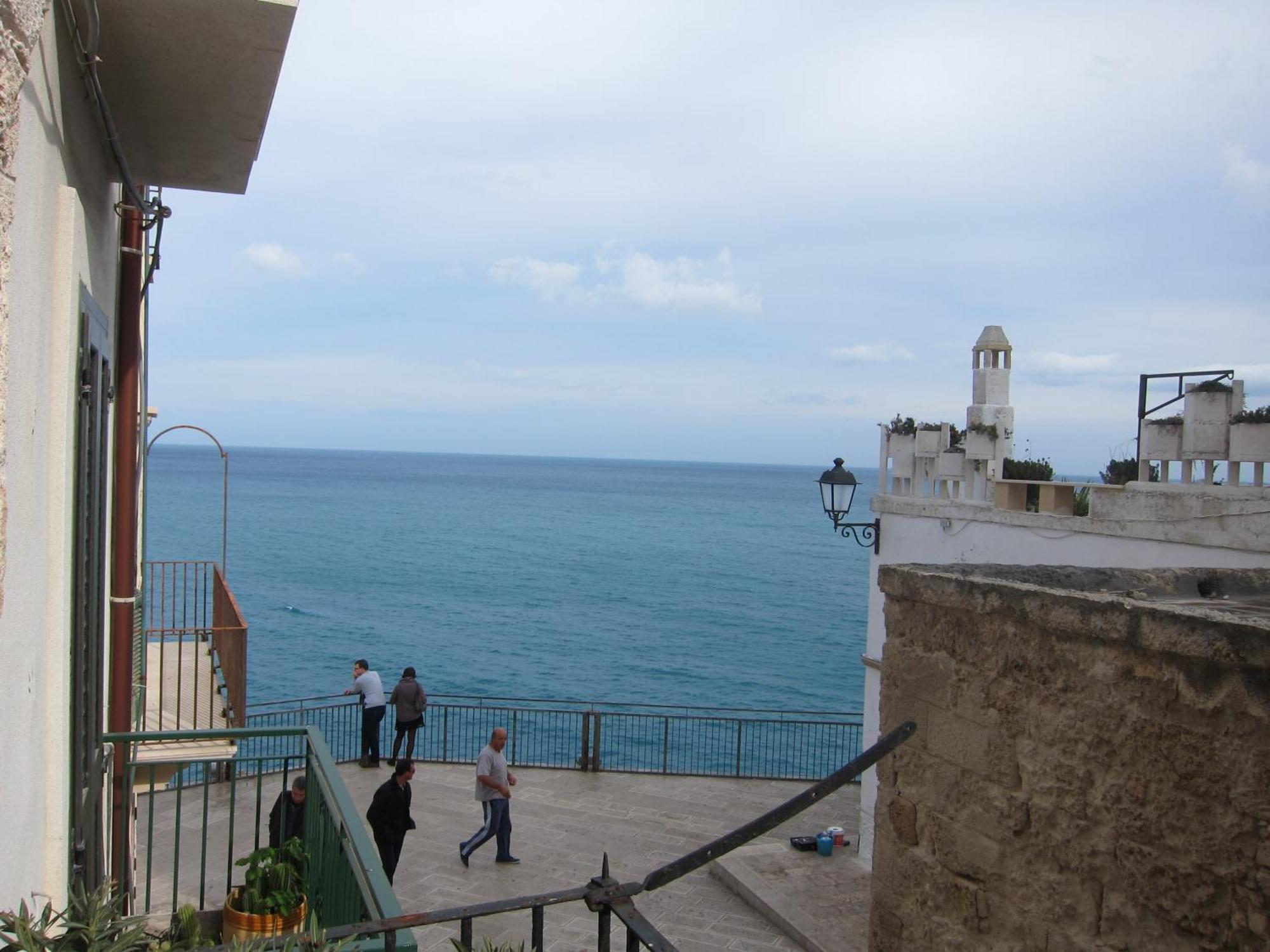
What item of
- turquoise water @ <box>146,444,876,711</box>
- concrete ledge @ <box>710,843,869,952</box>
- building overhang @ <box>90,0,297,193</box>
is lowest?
turquoise water @ <box>146,444,876,711</box>

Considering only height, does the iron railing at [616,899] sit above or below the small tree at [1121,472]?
below

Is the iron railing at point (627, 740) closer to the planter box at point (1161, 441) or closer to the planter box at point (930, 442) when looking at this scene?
the planter box at point (930, 442)

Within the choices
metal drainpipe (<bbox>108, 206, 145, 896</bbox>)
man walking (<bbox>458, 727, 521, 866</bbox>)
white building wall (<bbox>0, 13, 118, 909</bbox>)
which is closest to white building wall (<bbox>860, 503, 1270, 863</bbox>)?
man walking (<bbox>458, 727, 521, 866</bbox>)

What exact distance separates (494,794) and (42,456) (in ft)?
30.4

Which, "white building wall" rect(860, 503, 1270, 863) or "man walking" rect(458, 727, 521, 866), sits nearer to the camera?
"white building wall" rect(860, 503, 1270, 863)

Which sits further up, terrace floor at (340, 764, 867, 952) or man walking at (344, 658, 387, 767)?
man walking at (344, 658, 387, 767)

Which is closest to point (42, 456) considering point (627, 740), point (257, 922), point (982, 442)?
point (257, 922)

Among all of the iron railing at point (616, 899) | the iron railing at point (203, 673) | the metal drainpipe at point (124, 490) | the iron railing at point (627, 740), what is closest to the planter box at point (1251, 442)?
the iron railing at point (616, 899)

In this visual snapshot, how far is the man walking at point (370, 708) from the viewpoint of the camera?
15.0 meters

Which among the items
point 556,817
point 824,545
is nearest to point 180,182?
point 556,817

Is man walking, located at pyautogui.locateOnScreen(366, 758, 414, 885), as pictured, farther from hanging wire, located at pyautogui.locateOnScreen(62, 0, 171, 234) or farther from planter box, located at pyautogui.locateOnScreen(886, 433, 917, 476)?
hanging wire, located at pyautogui.locateOnScreen(62, 0, 171, 234)

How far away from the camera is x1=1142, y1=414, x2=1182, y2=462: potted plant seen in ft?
29.2

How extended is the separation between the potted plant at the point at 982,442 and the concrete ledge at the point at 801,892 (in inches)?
184

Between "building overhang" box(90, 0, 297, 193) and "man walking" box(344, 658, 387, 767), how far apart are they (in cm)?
1044
